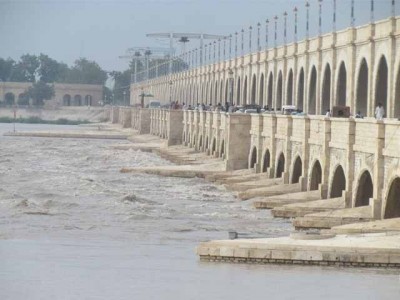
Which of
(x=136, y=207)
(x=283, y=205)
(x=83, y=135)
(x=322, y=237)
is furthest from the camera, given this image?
(x=83, y=135)

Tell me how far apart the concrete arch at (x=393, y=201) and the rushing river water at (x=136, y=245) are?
3.09 meters

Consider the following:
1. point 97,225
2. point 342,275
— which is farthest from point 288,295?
point 97,225

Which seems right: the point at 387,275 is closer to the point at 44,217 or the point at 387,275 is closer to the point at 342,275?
the point at 342,275

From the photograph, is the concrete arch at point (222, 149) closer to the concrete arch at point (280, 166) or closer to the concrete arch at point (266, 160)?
the concrete arch at point (266, 160)

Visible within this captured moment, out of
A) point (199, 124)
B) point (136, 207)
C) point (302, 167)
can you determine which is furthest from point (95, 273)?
point (199, 124)

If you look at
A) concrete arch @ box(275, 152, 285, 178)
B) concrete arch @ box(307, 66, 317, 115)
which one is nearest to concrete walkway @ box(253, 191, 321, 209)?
concrete arch @ box(275, 152, 285, 178)

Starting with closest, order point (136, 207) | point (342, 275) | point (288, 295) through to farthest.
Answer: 1. point (288, 295)
2. point (342, 275)
3. point (136, 207)

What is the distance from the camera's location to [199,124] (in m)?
96.2

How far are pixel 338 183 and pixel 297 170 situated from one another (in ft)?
27.4

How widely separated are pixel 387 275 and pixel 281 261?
2.60 metres

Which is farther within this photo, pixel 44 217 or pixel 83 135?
pixel 83 135

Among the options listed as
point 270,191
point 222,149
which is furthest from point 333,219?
point 222,149

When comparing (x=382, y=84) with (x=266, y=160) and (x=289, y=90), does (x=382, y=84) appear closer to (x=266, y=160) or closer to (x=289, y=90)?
(x=266, y=160)

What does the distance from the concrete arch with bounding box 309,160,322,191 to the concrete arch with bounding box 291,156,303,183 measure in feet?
10.8
